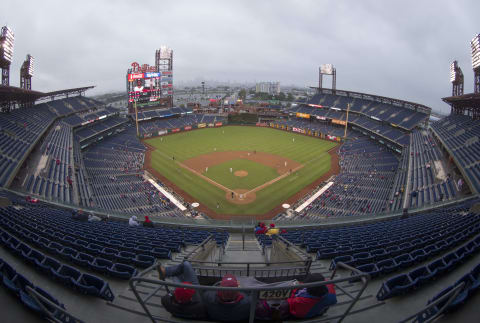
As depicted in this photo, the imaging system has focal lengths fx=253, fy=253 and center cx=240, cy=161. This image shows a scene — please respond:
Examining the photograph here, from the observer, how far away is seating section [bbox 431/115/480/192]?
22453 millimetres

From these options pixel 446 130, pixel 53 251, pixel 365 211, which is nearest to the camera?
pixel 53 251

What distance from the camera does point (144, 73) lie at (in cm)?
6681

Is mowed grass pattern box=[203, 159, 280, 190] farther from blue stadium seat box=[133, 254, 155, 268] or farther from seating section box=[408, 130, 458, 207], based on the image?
blue stadium seat box=[133, 254, 155, 268]

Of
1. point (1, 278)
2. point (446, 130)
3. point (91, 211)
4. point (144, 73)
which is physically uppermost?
point (144, 73)

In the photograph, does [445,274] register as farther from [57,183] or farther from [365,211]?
[57,183]

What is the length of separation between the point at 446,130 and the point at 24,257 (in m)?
47.9

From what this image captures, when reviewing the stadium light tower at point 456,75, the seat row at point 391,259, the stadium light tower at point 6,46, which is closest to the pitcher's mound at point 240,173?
the seat row at point 391,259

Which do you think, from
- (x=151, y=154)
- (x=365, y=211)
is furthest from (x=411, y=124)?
(x=151, y=154)

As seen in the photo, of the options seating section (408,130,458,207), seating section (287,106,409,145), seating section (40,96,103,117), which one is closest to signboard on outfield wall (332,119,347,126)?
seating section (287,106,409,145)

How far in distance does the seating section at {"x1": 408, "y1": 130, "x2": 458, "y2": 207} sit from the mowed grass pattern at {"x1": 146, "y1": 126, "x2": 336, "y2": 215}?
12.9 meters

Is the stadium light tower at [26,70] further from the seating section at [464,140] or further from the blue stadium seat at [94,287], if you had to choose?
the seating section at [464,140]

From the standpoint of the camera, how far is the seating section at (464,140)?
22.5m

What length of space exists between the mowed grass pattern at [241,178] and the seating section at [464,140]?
22.2 m

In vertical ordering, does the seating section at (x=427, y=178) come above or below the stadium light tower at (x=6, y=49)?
below
